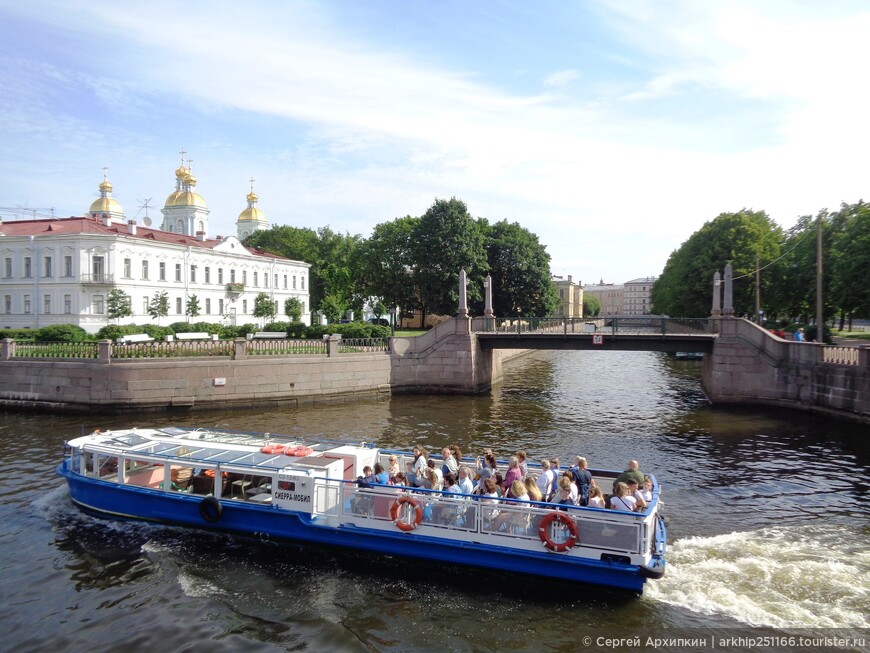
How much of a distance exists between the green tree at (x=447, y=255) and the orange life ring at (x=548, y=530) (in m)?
→ 45.0

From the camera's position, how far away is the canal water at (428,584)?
10758 mm

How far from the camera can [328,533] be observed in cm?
1382

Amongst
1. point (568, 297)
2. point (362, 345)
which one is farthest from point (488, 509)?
point (568, 297)

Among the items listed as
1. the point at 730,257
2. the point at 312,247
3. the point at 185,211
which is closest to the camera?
the point at 730,257

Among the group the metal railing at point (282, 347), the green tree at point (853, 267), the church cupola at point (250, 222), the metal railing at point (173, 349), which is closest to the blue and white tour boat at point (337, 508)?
the metal railing at point (173, 349)

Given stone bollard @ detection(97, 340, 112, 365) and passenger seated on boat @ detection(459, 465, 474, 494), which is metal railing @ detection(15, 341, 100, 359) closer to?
stone bollard @ detection(97, 340, 112, 365)

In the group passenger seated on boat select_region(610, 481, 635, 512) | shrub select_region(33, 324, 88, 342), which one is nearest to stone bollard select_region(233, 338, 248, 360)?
shrub select_region(33, 324, 88, 342)

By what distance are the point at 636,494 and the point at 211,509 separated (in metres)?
9.65

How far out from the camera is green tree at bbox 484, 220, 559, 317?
63938 millimetres

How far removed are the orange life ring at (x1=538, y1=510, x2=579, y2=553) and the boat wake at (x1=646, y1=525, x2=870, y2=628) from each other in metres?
1.78

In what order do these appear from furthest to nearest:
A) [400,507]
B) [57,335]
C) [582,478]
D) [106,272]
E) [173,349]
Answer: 1. [106,272]
2. [57,335]
3. [173,349]
4. [582,478]
5. [400,507]

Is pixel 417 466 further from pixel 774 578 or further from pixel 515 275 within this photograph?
pixel 515 275

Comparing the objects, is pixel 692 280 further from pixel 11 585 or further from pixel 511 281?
pixel 11 585

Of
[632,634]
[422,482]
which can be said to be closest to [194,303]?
[422,482]
